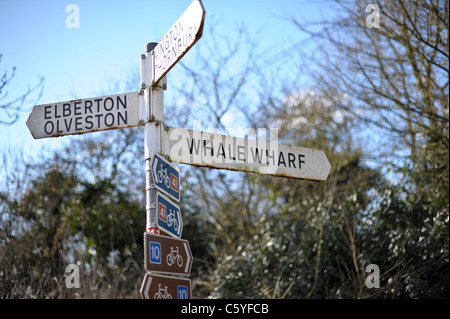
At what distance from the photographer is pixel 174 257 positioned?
12.5 ft

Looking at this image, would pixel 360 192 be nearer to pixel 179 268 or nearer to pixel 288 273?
pixel 288 273

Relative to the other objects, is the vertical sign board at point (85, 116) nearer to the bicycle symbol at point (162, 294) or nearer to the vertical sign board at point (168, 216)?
the vertical sign board at point (168, 216)

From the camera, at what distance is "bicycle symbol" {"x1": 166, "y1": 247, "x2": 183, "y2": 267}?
12.4ft

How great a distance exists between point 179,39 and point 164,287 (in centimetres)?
162

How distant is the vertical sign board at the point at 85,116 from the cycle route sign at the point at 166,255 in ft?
2.91

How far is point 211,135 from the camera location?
14.1 ft

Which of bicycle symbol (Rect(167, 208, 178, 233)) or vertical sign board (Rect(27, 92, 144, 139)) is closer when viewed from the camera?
bicycle symbol (Rect(167, 208, 178, 233))

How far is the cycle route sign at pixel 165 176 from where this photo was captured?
3843mm

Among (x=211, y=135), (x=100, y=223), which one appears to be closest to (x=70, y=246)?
(x=100, y=223)

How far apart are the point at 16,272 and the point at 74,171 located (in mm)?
3888
